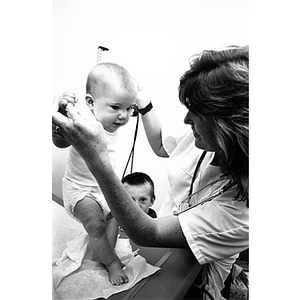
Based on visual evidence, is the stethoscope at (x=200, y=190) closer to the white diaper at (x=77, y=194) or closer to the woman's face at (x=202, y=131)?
the woman's face at (x=202, y=131)

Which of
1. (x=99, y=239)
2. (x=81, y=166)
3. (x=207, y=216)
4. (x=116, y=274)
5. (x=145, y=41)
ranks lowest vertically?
(x=116, y=274)

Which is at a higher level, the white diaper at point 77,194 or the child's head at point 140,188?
the child's head at point 140,188

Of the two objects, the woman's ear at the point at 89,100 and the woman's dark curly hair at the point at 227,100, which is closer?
the woman's dark curly hair at the point at 227,100

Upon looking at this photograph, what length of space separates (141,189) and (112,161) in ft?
0.45

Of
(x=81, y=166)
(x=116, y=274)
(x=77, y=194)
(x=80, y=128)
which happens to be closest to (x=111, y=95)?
(x=80, y=128)

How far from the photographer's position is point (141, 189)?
179 cm

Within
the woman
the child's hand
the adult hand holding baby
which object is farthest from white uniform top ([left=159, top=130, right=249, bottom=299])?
the adult hand holding baby

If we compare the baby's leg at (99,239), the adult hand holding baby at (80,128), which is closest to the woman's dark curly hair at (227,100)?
the adult hand holding baby at (80,128)

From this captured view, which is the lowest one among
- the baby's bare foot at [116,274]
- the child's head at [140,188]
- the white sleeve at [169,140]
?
the baby's bare foot at [116,274]

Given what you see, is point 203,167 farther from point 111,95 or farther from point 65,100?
point 65,100

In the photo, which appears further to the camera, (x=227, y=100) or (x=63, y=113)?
(x=63, y=113)

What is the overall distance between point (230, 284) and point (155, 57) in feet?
2.68

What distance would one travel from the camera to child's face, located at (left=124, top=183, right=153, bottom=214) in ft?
5.81

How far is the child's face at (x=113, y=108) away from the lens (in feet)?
5.81
